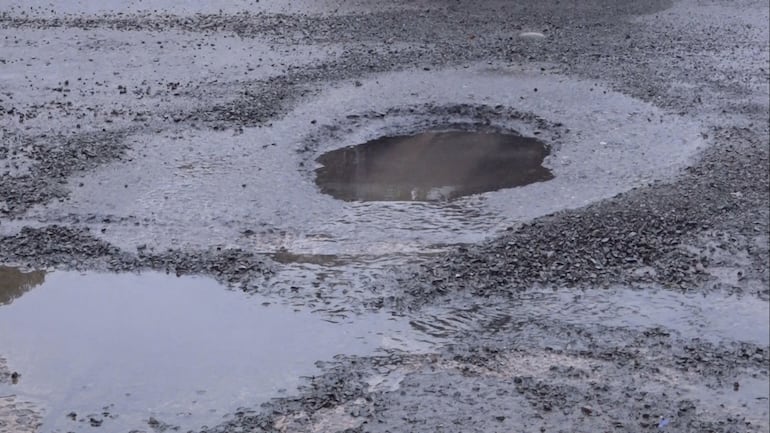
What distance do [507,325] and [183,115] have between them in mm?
4488

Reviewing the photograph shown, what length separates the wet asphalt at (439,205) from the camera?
5191 mm

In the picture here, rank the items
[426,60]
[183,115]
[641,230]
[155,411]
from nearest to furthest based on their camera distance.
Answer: [155,411]
[641,230]
[183,115]
[426,60]

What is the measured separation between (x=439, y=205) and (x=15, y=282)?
10.1 ft

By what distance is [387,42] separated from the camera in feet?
36.8

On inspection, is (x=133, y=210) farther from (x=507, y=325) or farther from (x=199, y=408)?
(x=507, y=325)

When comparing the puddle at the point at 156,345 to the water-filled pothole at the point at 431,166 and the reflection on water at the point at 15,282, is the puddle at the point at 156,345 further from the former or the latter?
the water-filled pothole at the point at 431,166

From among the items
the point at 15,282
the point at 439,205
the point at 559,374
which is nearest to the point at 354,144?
the point at 439,205

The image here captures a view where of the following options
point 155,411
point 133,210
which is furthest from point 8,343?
point 133,210

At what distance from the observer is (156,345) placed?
18.7ft

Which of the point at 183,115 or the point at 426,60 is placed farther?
the point at 426,60

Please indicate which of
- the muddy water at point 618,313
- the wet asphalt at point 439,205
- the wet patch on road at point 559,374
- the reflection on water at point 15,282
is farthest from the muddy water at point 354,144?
the wet patch on road at point 559,374

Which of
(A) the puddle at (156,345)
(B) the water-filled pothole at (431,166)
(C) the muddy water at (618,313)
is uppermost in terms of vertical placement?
(B) the water-filled pothole at (431,166)

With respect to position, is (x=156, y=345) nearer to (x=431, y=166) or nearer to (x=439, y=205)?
(x=439, y=205)

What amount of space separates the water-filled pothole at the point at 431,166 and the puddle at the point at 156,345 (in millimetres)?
1857
